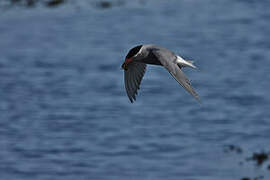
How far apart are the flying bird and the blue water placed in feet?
13.2

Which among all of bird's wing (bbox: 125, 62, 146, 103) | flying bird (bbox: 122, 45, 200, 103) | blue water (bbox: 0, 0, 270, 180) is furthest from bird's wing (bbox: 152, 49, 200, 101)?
blue water (bbox: 0, 0, 270, 180)

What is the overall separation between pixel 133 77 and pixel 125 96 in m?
7.67

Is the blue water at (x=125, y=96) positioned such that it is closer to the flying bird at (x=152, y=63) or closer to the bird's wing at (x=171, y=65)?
the flying bird at (x=152, y=63)

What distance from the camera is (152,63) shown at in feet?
26.0

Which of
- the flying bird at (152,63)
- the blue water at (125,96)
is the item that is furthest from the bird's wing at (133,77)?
the blue water at (125,96)

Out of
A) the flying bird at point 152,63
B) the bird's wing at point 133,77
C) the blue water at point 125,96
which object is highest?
the flying bird at point 152,63

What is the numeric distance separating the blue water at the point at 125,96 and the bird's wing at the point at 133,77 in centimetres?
401

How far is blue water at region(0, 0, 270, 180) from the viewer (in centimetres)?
1325

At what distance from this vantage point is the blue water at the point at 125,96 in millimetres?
13250

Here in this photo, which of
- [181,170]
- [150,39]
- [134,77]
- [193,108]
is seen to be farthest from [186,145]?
[150,39]

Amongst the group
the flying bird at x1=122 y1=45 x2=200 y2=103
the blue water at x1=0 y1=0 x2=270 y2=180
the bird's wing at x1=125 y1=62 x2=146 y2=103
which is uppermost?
the flying bird at x1=122 y1=45 x2=200 y2=103

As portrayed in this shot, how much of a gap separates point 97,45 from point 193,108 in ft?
17.6

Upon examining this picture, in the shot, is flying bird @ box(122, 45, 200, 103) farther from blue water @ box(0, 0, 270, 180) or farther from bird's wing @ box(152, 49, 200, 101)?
blue water @ box(0, 0, 270, 180)

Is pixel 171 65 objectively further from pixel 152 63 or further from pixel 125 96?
pixel 125 96
